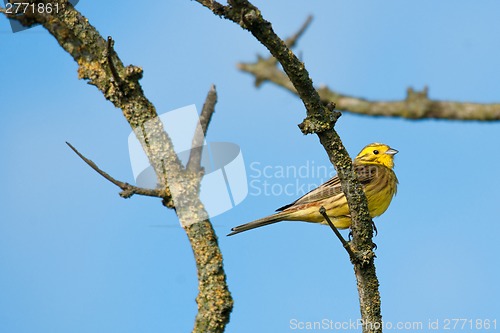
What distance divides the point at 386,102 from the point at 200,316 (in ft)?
5.49

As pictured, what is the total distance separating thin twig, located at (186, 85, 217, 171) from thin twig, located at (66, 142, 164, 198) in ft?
1.11

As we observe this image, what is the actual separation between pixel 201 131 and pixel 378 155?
4.59 meters

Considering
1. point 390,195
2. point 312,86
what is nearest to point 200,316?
point 312,86

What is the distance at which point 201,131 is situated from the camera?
5.15m

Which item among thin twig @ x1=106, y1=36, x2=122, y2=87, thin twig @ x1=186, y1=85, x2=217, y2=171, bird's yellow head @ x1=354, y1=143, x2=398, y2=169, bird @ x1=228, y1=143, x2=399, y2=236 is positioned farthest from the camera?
bird's yellow head @ x1=354, y1=143, x2=398, y2=169

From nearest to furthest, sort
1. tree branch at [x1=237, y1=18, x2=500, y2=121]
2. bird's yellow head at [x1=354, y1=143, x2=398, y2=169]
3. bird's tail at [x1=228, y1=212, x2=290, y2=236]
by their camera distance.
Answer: tree branch at [x1=237, y1=18, x2=500, y2=121]
bird's tail at [x1=228, y1=212, x2=290, y2=236]
bird's yellow head at [x1=354, y1=143, x2=398, y2=169]

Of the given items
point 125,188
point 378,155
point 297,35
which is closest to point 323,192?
point 378,155

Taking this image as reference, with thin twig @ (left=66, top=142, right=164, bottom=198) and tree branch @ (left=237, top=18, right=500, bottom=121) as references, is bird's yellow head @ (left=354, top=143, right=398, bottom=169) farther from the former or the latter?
thin twig @ (left=66, top=142, right=164, bottom=198)

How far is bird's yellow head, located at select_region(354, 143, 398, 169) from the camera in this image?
922 cm

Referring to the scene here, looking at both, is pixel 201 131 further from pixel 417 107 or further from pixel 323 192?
pixel 323 192

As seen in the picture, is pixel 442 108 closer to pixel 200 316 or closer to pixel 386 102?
pixel 386 102

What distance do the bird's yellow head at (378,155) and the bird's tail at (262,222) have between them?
6.88 feet

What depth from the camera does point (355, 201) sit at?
14.9ft

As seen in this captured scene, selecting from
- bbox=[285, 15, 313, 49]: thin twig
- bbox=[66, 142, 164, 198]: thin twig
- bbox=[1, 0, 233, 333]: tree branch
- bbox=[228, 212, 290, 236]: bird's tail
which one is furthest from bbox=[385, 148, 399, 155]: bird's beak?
bbox=[66, 142, 164, 198]: thin twig
